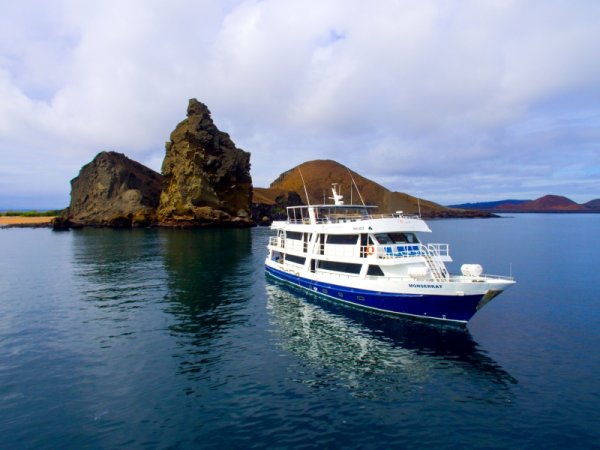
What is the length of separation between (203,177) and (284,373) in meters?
110

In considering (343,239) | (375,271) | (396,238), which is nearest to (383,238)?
(396,238)

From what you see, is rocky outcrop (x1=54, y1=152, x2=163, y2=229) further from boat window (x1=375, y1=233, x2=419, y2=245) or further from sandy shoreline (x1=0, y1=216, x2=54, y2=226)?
boat window (x1=375, y1=233, x2=419, y2=245)

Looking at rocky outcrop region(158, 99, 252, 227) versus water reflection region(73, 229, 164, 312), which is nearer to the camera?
water reflection region(73, 229, 164, 312)

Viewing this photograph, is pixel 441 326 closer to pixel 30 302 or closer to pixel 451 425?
pixel 451 425

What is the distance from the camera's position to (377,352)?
22062 millimetres

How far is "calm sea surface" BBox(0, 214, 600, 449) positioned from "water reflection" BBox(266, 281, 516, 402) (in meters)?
0.12

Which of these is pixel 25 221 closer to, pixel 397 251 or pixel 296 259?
pixel 296 259

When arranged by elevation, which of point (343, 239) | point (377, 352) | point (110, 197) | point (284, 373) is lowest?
point (284, 373)

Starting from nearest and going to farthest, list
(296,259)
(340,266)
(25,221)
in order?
(340,266), (296,259), (25,221)

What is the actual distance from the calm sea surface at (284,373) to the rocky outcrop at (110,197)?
98.2 metres

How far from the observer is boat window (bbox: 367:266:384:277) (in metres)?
29.0

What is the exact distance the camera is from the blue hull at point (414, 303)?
2469cm

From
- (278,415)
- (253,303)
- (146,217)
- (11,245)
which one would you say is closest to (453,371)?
(278,415)

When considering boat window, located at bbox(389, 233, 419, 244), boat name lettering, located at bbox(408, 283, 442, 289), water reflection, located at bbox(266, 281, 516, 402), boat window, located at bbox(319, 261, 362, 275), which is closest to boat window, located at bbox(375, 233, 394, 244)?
boat window, located at bbox(389, 233, 419, 244)
